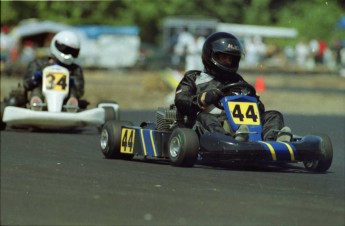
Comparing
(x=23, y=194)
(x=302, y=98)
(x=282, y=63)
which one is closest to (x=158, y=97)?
(x=302, y=98)

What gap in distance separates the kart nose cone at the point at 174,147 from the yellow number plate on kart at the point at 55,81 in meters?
5.00

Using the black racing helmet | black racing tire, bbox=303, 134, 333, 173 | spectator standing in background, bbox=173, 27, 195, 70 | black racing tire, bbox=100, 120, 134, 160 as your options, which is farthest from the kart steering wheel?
spectator standing in background, bbox=173, 27, 195, 70

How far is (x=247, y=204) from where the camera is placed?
21.7 ft

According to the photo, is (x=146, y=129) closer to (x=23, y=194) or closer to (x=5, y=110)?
(x=23, y=194)

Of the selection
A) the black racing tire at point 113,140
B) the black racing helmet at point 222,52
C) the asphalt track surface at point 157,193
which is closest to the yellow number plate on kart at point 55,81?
the asphalt track surface at point 157,193

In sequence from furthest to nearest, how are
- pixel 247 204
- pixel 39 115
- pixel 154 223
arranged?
pixel 39 115 < pixel 247 204 < pixel 154 223

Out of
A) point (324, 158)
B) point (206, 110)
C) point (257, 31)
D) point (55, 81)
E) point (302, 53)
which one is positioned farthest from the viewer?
point (257, 31)

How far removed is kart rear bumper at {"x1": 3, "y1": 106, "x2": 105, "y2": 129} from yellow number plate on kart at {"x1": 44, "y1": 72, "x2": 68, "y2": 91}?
0.66m

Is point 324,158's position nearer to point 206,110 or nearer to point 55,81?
point 206,110

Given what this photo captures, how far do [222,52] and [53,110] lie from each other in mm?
4632

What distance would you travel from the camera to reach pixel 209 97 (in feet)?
28.9

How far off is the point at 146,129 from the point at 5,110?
417 cm

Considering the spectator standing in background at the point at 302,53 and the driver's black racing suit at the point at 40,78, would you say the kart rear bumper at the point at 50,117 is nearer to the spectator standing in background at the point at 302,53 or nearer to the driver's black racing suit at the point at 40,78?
the driver's black racing suit at the point at 40,78

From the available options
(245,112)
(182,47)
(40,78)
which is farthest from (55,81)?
(182,47)
